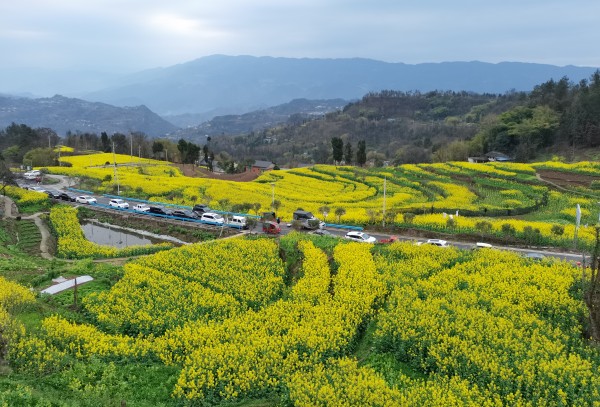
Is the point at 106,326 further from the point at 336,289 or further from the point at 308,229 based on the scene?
the point at 308,229

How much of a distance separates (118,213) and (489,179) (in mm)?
46943

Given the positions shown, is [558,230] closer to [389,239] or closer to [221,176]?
[389,239]

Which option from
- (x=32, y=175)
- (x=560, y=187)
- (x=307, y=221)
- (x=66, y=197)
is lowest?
(x=307, y=221)

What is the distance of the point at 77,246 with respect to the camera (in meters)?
32.6

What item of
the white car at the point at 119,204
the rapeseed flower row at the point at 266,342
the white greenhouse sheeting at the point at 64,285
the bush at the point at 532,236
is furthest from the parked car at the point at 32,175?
the bush at the point at 532,236

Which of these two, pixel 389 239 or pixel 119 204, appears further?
pixel 119 204

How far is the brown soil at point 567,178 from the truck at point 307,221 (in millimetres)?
36516

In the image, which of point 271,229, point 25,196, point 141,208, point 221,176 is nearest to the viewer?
point 271,229

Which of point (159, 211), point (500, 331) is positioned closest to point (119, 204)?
point (159, 211)

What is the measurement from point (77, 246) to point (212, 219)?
1043 cm

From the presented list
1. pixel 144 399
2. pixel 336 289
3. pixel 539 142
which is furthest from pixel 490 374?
pixel 539 142

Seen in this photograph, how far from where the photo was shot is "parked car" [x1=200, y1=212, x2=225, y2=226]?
37656 millimetres

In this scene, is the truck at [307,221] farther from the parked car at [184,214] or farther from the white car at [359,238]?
the parked car at [184,214]

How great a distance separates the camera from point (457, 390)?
563 inches
